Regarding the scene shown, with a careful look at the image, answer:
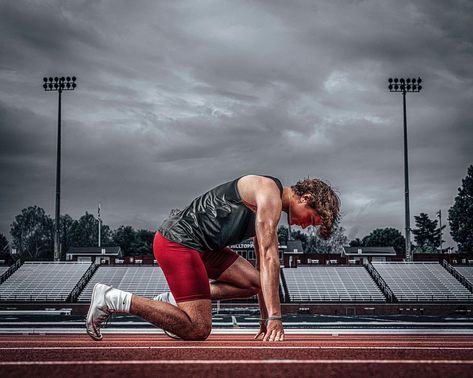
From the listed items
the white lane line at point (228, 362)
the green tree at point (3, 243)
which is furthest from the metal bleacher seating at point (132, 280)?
the green tree at point (3, 243)

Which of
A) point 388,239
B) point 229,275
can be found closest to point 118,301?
point 229,275

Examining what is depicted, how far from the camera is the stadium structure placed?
101ft

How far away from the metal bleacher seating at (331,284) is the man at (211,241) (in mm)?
27579

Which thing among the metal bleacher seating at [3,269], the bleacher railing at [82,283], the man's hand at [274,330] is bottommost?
the bleacher railing at [82,283]

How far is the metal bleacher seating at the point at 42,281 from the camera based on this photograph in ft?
111

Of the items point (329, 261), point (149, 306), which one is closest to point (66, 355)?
point (149, 306)

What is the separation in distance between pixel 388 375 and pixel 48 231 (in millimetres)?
A: 103374

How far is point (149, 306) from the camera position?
5.09 meters

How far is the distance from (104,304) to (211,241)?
0.98 metres

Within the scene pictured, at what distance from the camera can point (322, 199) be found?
4.90 metres

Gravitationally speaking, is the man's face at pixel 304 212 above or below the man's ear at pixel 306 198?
below

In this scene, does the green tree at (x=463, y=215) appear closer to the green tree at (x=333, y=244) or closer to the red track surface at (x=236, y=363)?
the green tree at (x=333, y=244)

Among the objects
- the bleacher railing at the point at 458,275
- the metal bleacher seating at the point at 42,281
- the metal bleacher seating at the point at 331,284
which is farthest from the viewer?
the bleacher railing at the point at 458,275

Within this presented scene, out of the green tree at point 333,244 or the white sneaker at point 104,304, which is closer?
the white sneaker at point 104,304
